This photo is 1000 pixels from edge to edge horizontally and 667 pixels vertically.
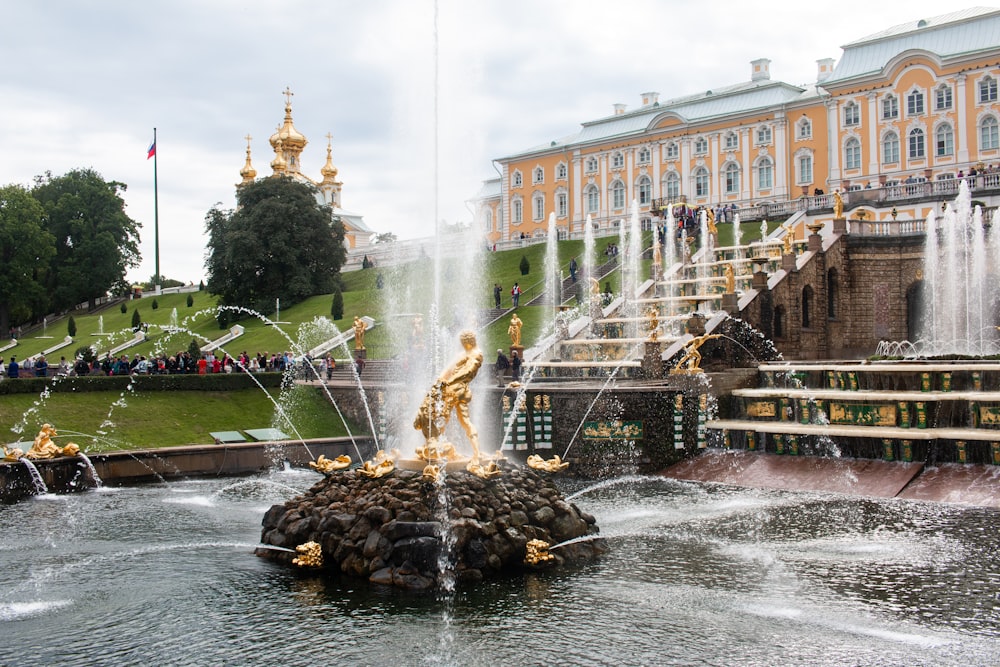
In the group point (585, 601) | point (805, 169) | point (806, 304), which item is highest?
point (805, 169)

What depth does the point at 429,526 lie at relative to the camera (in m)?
11.4

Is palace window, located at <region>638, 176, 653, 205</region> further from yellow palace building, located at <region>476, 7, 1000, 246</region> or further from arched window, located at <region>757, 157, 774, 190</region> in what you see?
arched window, located at <region>757, 157, 774, 190</region>

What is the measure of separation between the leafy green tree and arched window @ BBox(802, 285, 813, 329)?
5248 cm

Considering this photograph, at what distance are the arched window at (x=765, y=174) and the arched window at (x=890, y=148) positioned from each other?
7784mm

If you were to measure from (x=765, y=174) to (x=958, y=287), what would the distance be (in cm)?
3176

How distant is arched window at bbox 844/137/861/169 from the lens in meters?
55.4

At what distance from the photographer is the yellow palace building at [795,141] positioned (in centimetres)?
5059

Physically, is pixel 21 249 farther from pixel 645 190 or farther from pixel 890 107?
pixel 890 107

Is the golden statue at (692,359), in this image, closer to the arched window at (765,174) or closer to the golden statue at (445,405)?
the golden statue at (445,405)


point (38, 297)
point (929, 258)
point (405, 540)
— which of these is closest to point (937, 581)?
point (405, 540)

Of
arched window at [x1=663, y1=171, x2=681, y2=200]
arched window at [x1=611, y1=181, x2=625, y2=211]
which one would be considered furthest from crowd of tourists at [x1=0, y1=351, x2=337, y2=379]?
arched window at [x1=611, y1=181, x2=625, y2=211]

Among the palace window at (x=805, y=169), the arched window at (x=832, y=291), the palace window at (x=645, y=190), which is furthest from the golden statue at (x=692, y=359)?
the palace window at (x=645, y=190)

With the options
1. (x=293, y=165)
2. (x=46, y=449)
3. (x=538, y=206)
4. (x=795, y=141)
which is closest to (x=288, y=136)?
(x=293, y=165)

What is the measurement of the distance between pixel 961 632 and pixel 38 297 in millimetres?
62575
